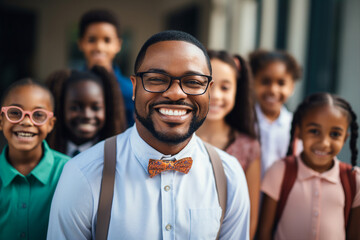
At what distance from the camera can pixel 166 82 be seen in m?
1.55

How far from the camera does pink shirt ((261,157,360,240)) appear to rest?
2.00 m

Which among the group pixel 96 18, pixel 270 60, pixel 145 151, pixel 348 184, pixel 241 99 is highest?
pixel 96 18

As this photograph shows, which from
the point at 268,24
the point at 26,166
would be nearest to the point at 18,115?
the point at 26,166

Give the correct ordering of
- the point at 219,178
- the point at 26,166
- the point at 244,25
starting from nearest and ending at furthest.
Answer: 1. the point at 219,178
2. the point at 26,166
3. the point at 244,25

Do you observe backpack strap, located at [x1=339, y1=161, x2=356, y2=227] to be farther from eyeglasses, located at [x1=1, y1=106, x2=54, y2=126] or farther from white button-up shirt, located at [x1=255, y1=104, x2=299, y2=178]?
eyeglasses, located at [x1=1, y1=106, x2=54, y2=126]

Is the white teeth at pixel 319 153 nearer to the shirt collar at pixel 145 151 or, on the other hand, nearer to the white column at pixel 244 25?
the shirt collar at pixel 145 151

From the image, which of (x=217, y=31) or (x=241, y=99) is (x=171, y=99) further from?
(x=217, y=31)

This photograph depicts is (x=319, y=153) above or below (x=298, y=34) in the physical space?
below

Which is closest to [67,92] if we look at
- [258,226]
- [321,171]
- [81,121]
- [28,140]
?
[81,121]

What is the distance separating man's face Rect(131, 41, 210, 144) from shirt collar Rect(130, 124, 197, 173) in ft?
0.24

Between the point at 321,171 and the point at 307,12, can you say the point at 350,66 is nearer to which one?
the point at 307,12

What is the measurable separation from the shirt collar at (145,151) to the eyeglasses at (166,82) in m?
0.26

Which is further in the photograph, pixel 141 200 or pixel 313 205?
pixel 313 205

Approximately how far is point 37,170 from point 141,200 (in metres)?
0.64
